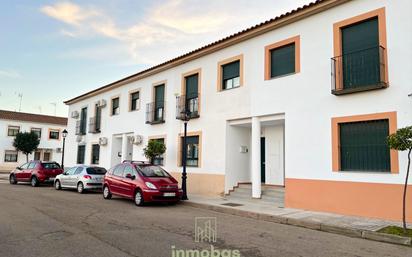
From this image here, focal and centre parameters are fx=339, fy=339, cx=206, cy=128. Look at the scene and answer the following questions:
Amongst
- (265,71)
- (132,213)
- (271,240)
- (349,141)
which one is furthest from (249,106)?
(271,240)

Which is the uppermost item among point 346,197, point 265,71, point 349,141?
point 265,71

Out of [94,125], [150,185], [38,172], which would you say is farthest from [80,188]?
[94,125]

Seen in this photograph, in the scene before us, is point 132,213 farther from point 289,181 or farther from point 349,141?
point 349,141

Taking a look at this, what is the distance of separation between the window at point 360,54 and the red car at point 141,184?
6.50m

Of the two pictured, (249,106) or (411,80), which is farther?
(249,106)

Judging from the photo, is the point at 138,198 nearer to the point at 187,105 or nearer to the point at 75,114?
the point at 187,105

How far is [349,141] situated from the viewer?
10453mm

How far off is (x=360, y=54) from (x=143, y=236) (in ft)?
26.6

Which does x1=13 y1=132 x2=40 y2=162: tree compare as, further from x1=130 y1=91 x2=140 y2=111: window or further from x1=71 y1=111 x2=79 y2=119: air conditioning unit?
x1=130 y1=91 x2=140 y2=111: window

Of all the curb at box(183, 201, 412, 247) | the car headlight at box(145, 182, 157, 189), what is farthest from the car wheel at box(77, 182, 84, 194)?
the curb at box(183, 201, 412, 247)

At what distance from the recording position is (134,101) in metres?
20.9

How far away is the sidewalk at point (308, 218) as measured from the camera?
7814 millimetres

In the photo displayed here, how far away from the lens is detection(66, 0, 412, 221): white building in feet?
Answer: 31.5

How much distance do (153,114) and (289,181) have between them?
30.7ft
